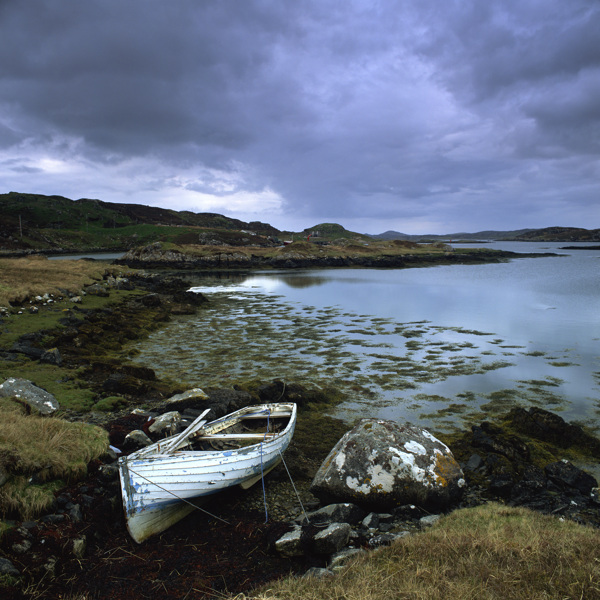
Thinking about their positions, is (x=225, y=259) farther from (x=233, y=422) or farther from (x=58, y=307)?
(x=233, y=422)

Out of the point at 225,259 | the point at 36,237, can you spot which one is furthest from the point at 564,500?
the point at 36,237

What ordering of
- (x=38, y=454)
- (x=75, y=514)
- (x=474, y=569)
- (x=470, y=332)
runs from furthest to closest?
(x=470, y=332)
(x=38, y=454)
(x=75, y=514)
(x=474, y=569)

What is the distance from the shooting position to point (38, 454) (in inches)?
283

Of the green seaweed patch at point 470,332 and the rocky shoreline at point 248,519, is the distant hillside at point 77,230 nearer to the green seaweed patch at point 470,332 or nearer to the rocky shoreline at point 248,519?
the green seaweed patch at point 470,332

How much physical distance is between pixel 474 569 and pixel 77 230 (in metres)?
179

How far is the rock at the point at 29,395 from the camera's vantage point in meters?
9.83

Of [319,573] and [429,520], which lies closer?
[319,573]

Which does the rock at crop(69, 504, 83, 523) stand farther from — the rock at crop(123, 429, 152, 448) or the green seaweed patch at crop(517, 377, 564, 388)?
the green seaweed patch at crop(517, 377, 564, 388)

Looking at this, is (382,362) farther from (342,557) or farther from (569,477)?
(342,557)

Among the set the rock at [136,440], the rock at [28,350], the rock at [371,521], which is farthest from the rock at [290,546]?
the rock at [28,350]

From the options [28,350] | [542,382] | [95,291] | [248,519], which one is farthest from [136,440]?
[95,291]

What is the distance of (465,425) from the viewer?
12.0m

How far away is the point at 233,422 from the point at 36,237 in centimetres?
14574

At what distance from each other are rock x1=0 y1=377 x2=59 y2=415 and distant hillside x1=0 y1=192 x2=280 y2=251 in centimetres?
11907
